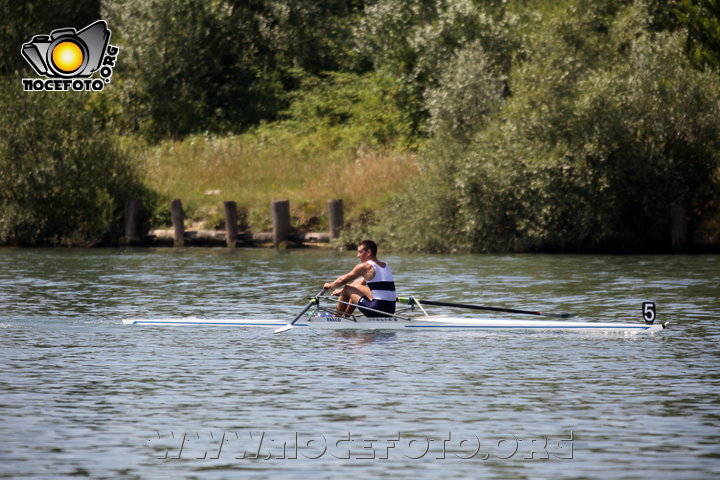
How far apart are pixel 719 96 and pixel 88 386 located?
93.3 ft

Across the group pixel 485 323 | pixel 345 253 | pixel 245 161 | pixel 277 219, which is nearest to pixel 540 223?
pixel 345 253

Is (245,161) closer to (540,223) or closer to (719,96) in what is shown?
(540,223)

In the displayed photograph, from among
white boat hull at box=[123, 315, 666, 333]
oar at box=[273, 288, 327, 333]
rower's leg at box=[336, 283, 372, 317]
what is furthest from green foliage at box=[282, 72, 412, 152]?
oar at box=[273, 288, 327, 333]

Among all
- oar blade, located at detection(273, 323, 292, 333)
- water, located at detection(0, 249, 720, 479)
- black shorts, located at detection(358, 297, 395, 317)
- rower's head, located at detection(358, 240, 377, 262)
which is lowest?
water, located at detection(0, 249, 720, 479)

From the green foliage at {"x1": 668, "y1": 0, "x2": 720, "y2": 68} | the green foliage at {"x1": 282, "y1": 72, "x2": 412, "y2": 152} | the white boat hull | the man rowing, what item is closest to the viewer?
the white boat hull

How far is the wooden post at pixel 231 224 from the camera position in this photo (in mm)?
43469

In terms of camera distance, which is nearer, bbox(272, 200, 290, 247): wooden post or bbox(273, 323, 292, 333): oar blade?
bbox(273, 323, 292, 333): oar blade

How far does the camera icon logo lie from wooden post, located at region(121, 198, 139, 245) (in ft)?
20.2

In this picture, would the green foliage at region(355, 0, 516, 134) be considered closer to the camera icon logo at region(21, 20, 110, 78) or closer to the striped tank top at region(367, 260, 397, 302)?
the camera icon logo at region(21, 20, 110, 78)

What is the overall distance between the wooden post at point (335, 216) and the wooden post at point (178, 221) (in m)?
5.84

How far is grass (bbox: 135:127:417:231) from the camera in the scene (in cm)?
4381

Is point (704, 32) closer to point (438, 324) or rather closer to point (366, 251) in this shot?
point (366, 251)

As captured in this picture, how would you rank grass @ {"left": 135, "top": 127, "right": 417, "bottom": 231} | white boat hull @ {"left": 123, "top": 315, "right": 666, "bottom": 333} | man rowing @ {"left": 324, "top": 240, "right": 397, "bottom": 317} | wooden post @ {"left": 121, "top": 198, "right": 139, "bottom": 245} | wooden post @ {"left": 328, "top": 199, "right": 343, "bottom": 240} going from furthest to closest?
wooden post @ {"left": 121, "top": 198, "right": 139, "bottom": 245}
grass @ {"left": 135, "top": 127, "right": 417, "bottom": 231}
wooden post @ {"left": 328, "top": 199, "right": 343, "bottom": 240}
man rowing @ {"left": 324, "top": 240, "right": 397, "bottom": 317}
white boat hull @ {"left": 123, "top": 315, "right": 666, "bottom": 333}

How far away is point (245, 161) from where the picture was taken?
49125 mm
